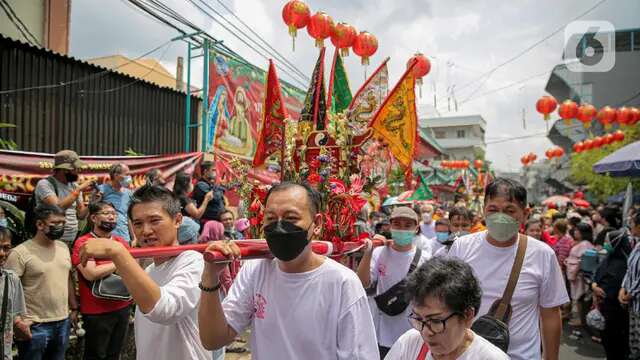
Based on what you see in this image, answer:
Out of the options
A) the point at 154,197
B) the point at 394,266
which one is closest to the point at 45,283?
the point at 154,197

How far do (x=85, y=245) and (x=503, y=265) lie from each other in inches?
90.3

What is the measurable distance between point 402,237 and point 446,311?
8.59ft

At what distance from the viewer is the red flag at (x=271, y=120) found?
14.1 feet

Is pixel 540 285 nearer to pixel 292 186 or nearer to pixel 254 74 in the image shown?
pixel 292 186

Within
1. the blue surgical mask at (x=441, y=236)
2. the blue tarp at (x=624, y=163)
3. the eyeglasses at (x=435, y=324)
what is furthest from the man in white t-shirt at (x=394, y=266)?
the blue tarp at (x=624, y=163)

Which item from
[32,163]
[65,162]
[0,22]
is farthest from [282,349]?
[0,22]

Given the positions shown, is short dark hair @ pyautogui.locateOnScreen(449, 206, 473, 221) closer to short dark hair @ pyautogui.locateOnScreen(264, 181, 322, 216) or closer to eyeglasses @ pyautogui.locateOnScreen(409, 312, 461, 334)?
short dark hair @ pyautogui.locateOnScreen(264, 181, 322, 216)

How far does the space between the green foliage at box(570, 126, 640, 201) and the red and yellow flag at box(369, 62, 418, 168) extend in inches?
803

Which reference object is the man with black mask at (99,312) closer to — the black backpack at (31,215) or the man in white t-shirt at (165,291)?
the black backpack at (31,215)

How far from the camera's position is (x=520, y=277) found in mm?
2764

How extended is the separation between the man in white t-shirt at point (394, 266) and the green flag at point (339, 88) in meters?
1.23

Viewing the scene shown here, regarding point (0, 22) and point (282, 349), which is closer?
point (282, 349)

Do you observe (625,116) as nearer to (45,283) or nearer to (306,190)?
(306,190)

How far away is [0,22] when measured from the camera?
9391 millimetres
